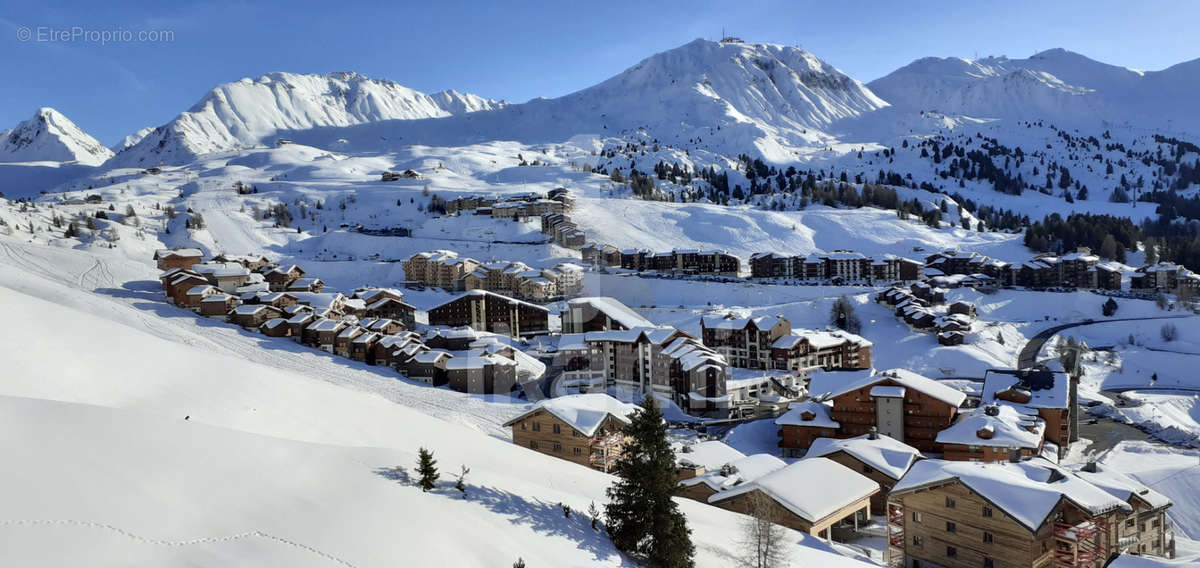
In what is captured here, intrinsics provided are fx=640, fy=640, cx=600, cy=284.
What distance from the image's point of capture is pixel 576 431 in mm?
22828

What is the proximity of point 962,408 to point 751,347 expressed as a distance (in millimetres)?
14741

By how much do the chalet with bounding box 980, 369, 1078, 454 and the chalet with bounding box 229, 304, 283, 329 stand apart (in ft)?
132

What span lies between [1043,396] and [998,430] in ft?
Result: 19.6

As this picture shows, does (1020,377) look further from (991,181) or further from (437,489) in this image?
(991,181)

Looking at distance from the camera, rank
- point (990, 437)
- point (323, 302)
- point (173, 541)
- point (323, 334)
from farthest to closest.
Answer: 1. point (323, 302)
2. point (323, 334)
3. point (990, 437)
4. point (173, 541)

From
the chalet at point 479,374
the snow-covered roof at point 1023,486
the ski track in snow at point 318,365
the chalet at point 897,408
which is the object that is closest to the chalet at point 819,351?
the chalet at point 897,408

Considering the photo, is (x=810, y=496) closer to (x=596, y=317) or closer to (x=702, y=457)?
(x=702, y=457)

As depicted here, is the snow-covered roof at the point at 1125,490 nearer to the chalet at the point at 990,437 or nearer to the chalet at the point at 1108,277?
the chalet at the point at 990,437

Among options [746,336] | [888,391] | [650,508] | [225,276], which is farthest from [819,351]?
[225,276]

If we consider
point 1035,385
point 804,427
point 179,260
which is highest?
point 179,260

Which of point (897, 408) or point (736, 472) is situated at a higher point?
point (736, 472)

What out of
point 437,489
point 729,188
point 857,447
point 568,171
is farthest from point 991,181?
point 437,489

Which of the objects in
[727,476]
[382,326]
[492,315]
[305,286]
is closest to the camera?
[727,476]

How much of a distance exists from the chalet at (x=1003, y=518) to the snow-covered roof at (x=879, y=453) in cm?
399
